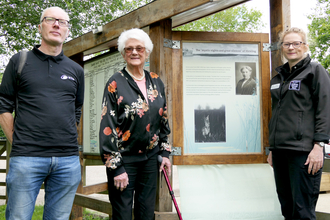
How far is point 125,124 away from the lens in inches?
96.3

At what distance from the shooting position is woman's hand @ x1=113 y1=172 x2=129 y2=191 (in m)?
2.34

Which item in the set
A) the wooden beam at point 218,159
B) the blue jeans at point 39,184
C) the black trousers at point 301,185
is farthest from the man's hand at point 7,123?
the black trousers at point 301,185

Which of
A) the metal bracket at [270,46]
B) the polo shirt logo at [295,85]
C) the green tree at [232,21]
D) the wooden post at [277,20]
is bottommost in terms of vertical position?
the polo shirt logo at [295,85]

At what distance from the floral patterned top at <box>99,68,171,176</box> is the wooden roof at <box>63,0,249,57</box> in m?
1.05

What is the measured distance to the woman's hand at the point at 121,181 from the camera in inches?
92.3

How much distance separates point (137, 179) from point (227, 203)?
52.0 inches

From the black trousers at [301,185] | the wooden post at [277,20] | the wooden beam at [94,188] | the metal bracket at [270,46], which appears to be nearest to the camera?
the black trousers at [301,185]

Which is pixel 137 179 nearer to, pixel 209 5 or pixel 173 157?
pixel 173 157

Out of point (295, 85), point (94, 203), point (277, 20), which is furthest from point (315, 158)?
point (94, 203)

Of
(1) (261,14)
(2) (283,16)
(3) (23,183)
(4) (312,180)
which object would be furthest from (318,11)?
(3) (23,183)

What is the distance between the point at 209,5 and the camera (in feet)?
10.5

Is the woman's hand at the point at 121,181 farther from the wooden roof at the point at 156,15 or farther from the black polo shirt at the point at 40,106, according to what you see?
the wooden roof at the point at 156,15

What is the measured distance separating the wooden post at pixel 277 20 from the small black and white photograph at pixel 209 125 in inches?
31.6

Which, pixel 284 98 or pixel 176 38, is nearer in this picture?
pixel 284 98
